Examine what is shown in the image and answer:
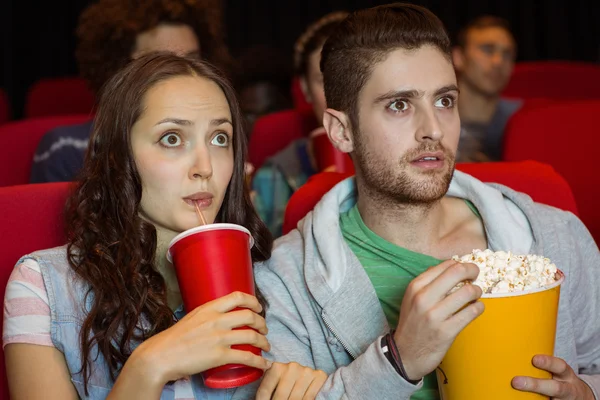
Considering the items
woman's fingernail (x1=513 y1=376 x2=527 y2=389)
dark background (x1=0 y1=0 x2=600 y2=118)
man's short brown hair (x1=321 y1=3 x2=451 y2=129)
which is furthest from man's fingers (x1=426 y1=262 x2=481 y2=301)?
dark background (x1=0 y1=0 x2=600 y2=118)

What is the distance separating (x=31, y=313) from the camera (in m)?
1.62

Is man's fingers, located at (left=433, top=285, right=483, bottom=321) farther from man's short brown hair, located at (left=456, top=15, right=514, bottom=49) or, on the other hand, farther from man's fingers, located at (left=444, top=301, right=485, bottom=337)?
man's short brown hair, located at (left=456, top=15, right=514, bottom=49)

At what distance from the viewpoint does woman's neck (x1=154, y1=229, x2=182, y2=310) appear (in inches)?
69.9

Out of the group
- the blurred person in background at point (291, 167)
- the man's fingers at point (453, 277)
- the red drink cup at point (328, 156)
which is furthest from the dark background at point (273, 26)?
the man's fingers at point (453, 277)

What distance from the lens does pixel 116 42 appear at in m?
2.97

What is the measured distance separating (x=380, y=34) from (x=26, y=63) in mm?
4482

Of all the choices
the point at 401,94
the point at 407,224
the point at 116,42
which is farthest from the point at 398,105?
the point at 116,42

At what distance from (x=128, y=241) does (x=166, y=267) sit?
0.13 m

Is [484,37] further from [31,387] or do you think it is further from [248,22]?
[31,387]

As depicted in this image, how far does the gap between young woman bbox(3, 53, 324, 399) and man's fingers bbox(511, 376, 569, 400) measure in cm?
38

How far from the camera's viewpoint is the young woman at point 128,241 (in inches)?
63.2

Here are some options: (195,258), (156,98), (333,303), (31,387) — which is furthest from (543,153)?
(31,387)

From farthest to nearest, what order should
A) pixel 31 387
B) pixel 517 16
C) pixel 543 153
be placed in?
pixel 517 16, pixel 543 153, pixel 31 387

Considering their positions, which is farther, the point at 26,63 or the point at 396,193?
the point at 26,63
